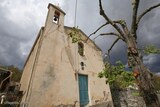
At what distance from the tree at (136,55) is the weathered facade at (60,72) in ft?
20.8

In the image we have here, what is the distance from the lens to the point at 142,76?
371 centimetres

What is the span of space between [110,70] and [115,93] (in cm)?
1088

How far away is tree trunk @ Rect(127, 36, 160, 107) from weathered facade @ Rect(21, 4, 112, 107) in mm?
7018

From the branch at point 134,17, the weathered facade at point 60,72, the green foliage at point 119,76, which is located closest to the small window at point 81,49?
the weathered facade at point 60,72

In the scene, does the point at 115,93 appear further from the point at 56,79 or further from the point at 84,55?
the point at 56,79

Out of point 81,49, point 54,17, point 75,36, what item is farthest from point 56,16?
point 75,36

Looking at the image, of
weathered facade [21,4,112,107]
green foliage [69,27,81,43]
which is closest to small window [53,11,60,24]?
weathered facade [21,4,112,107]

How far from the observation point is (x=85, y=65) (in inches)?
536

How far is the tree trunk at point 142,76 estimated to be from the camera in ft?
11.6

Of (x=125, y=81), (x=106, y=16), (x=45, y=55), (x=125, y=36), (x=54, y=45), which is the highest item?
(x=54, y=45)

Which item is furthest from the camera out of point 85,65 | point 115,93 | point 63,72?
point 115,93

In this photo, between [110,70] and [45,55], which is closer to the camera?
[110,70]

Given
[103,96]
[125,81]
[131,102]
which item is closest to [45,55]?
→ [103,96]

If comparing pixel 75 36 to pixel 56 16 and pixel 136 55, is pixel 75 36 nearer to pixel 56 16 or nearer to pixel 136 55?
pixel 136 55
